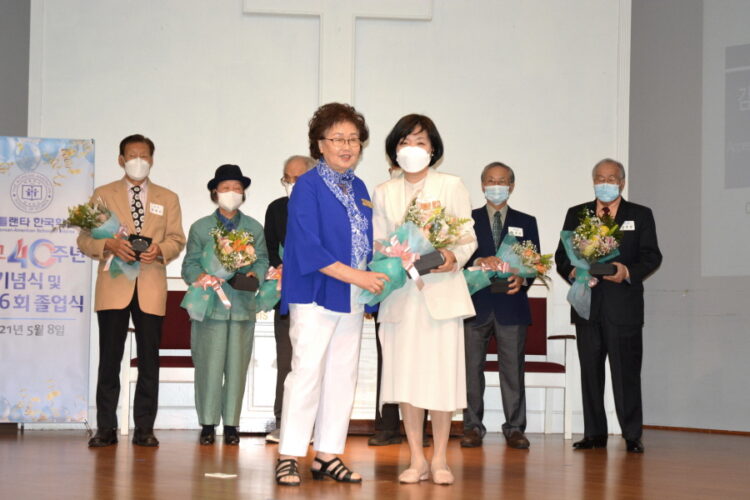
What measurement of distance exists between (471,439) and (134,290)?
7.78ft

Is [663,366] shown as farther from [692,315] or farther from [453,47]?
[453,47]

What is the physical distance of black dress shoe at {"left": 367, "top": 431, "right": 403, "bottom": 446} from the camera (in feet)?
18.9

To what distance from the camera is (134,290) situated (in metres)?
5.53

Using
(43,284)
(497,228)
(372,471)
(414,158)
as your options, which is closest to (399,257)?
(414,158)

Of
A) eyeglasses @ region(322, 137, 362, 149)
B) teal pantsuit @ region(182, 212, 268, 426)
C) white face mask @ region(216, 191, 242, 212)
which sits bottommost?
teal pantsuit @ region(182, 212, 268, 426)

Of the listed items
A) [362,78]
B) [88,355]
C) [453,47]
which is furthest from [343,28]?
[88,355]

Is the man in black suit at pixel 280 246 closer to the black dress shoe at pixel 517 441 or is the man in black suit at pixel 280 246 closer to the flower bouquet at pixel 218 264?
the flower bouquet at pixel 218 264

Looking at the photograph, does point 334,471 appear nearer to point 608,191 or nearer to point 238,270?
point 238,270

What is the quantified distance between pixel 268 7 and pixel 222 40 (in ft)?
1.52

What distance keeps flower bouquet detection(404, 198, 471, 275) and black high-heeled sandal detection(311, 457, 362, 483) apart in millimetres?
926

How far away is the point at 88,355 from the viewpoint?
639 cm

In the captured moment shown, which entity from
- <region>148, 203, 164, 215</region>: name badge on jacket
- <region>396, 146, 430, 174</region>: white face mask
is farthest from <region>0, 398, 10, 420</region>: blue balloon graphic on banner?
<region>396, 146, 430, 174</region>: white face mask

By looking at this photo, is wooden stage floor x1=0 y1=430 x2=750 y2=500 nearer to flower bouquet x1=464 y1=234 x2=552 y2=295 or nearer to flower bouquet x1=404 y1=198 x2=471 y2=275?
flower bouquet x1=404 y1=198 x2=471 y2=275

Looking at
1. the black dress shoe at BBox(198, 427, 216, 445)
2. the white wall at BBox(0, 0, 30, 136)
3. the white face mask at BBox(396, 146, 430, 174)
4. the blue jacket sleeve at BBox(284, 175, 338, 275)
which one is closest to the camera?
the blue jacket sleeve at BBox(284, 175, 338, 275)
